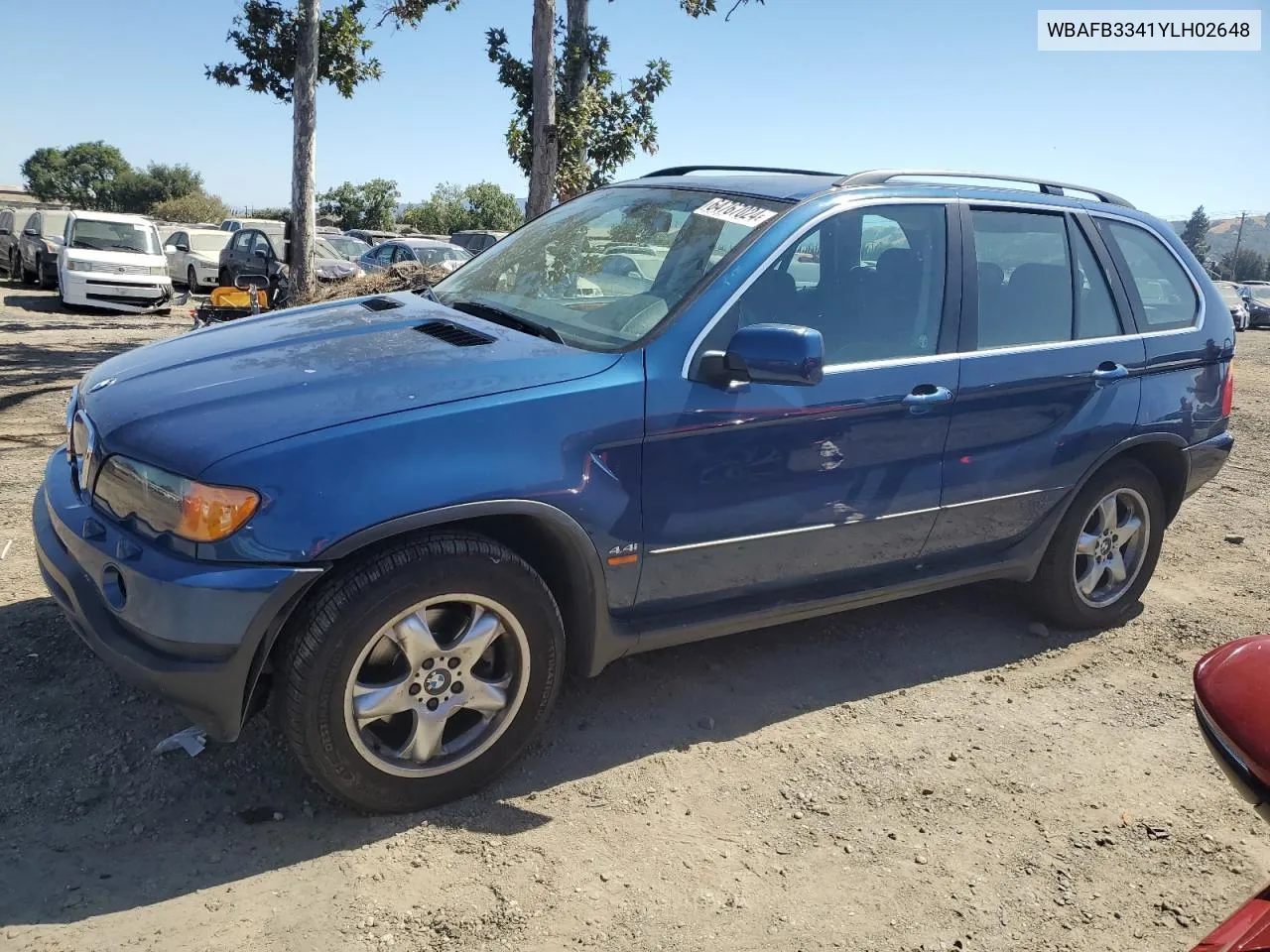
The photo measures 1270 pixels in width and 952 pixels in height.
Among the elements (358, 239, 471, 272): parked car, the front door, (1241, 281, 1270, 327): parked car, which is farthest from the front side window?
(1241, 281, 1270, 327): parked car

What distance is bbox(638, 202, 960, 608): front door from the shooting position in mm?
3119

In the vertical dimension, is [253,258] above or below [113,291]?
above

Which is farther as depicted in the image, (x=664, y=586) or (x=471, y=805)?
(x=664, y=586)

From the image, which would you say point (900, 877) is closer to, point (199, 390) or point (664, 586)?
point (664, 586)

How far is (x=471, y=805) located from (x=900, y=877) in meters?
1.27

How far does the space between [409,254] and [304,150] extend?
Result: 6.38m

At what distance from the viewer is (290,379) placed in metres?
2.91

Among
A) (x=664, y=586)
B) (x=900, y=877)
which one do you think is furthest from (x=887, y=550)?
(x=900, y=877)

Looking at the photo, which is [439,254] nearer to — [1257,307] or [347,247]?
[347,247]

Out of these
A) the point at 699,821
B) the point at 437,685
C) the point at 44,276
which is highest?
the point at 44,276

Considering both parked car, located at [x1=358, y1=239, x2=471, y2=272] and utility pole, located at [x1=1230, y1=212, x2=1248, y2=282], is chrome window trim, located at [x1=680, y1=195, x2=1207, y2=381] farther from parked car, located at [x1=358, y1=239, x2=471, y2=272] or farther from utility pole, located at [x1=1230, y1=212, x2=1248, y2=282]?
utility pole, located at [x1=1230, y1=212, x2=1248, y2=282]

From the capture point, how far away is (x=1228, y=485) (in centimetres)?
742

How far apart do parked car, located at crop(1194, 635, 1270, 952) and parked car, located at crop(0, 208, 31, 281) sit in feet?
82.0

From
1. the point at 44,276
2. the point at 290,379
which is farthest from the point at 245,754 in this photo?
the point at 44,276
